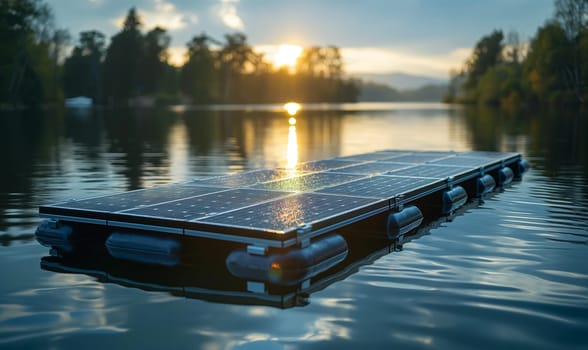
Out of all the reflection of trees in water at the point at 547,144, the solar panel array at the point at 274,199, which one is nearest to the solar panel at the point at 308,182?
the solar panel array at the point at 274,199

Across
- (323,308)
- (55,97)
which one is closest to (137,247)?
(323,308)

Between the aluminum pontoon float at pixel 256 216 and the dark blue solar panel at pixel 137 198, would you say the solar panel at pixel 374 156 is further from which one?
the dark blue solar panel at pixel 137 198

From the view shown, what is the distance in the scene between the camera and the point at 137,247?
9844mm

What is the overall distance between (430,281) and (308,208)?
8.68ft

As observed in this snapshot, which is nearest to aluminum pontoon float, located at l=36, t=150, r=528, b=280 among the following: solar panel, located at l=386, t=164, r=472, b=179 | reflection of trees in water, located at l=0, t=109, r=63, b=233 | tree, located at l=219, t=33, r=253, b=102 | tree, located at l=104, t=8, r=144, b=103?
solar panel, located at l=386, t=164, r=472, b=179

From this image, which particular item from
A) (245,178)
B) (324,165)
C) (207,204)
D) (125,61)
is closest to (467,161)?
(324,165)

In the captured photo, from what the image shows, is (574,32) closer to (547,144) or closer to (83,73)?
(547,144)

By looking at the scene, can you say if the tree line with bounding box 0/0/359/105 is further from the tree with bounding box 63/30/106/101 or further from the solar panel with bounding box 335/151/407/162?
the solar panel with bounding box 335/151/407/162

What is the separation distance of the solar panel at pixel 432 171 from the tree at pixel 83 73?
15333cm

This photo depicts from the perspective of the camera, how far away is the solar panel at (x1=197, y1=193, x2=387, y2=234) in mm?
9242

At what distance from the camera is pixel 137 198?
38.6ft

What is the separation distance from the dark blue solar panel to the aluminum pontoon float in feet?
0.06

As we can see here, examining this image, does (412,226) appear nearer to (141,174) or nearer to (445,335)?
(445,335)

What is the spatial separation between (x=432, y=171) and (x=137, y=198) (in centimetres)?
773
